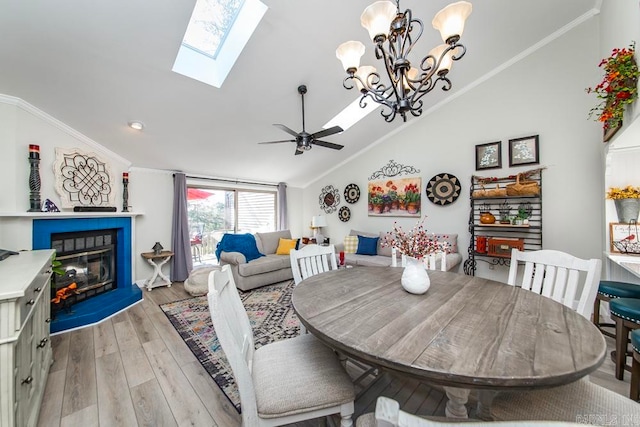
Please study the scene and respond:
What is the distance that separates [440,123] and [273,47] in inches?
115

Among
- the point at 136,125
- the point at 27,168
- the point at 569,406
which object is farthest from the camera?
the point at 136,125

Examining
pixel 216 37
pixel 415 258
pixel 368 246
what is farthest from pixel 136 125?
pixel 368 246

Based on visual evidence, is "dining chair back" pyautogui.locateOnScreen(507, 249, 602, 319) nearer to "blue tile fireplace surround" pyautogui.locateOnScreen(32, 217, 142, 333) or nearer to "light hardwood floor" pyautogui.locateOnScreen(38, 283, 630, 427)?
"light hardwood floor" pyautogui.locateOnScreen(38, 283, 630, 427)

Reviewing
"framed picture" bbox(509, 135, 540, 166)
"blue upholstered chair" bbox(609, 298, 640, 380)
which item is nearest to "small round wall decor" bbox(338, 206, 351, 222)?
"framed picture" bbox(509, 135, 540, 166)

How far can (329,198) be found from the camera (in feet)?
18.6

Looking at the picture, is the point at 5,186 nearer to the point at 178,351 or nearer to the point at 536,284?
the point at 178,351

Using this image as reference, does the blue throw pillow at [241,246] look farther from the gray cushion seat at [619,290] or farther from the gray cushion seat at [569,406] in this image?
the gray cushion seat at [619,290]

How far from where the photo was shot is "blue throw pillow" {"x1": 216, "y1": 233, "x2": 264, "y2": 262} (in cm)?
412

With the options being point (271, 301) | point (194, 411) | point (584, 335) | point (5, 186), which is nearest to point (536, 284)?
point (584, 335)

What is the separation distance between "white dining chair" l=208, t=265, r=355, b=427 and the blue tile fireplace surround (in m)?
2.56

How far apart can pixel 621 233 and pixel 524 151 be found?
54.8 inches

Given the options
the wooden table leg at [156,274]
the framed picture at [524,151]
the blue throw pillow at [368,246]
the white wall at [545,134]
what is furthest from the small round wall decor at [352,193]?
the wooden table leg at [156,274]

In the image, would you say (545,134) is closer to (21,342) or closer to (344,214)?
(344,214)

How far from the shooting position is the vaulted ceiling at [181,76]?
71.2 inches
